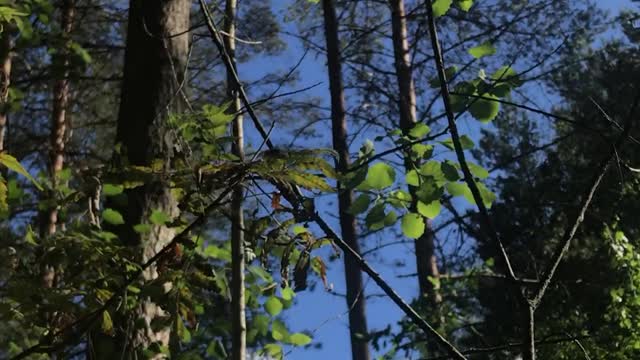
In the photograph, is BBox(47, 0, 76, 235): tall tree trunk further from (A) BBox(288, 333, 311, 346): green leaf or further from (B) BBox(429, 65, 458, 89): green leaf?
(B) BBox(429, 65, 458, 89): green leaf

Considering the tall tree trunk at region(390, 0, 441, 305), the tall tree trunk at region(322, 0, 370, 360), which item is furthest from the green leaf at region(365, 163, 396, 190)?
the tall tree trunk at region(390, 0, 441, 305)

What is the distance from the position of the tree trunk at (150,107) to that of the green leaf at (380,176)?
0.65 meters

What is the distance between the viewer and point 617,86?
40.1 feet

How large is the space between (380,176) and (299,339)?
0.60 meters

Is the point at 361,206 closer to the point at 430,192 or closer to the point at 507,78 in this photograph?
the point at 430,192

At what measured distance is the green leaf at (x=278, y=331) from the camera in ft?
6.11

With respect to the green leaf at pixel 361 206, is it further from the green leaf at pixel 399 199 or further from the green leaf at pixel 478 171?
the green leaf at pixel 478 171

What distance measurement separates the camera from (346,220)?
186 inches

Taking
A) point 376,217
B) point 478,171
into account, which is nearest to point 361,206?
point 376,217

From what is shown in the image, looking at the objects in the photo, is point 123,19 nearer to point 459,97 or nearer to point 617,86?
point 459,97

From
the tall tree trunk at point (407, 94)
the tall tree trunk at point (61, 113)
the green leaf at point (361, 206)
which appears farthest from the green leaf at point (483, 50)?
the tall tree trunk at point (61, 113)

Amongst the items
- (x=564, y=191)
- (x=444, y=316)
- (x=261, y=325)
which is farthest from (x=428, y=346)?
(x=564, y=191)

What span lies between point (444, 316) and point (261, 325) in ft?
16.2

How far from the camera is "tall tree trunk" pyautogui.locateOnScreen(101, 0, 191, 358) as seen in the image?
2.01 m
